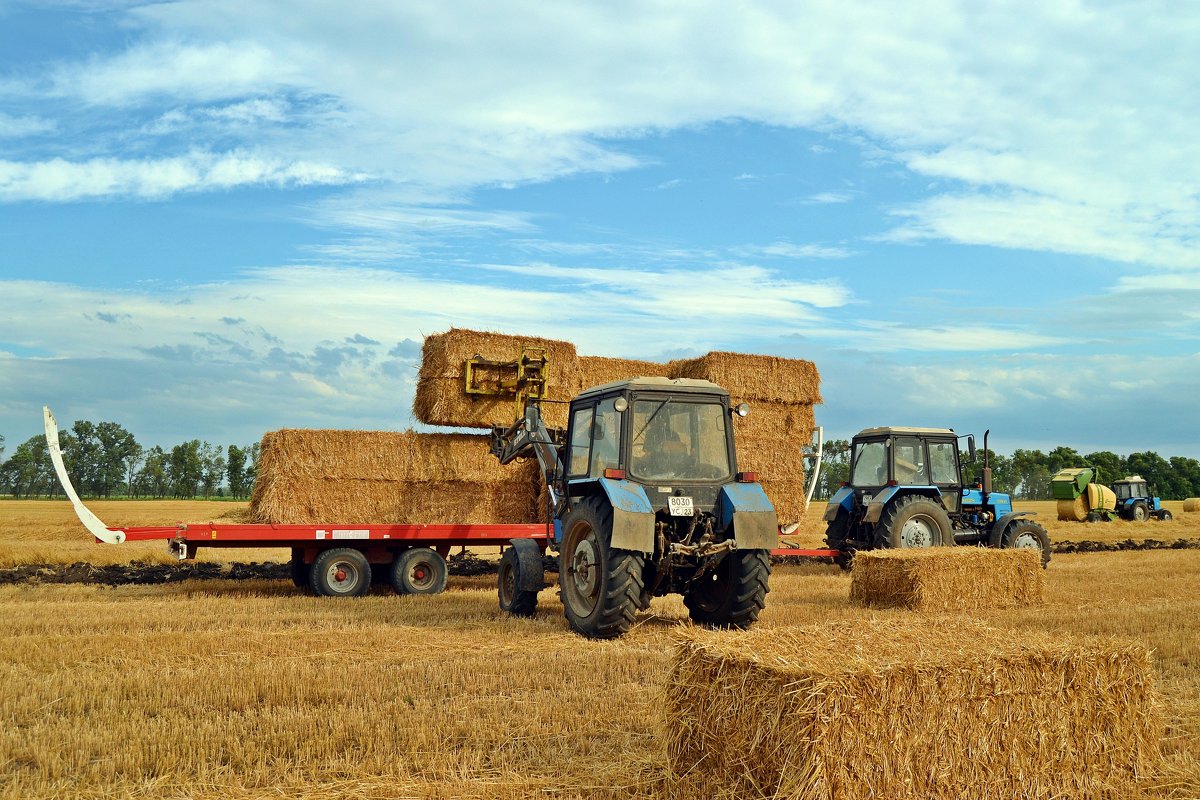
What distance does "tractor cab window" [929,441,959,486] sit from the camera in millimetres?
13570

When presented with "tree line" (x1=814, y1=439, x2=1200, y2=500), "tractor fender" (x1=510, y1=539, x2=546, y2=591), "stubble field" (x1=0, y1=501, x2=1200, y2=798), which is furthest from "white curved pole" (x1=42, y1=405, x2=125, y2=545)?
"tree line" (x1=814, y1=439, x2=1200, y2=500)

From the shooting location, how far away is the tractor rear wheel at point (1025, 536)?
1345 centimetres

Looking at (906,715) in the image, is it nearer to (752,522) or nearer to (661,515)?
(752,522)

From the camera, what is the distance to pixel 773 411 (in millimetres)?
15555

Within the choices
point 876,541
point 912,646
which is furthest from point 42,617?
point 876,541

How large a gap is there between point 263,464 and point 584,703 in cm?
830

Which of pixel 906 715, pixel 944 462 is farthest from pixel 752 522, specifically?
pixel 944 462

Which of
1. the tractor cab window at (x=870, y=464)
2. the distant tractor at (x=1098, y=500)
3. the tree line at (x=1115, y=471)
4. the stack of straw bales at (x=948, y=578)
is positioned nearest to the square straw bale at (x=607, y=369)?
the tractor cab window at (x=870, y=464)

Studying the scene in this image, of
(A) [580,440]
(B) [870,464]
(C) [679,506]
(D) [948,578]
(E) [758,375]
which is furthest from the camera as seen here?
(E) [758,375]

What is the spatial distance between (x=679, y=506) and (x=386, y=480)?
6076mm

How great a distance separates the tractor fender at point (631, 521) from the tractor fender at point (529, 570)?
1.60 m

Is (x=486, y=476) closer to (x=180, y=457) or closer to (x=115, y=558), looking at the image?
(x=115, y=558)

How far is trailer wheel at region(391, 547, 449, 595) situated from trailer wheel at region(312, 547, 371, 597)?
329 millimetres

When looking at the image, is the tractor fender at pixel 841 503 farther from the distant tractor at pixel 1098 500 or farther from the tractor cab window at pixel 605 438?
the distant tractor at pixel 1098 500
